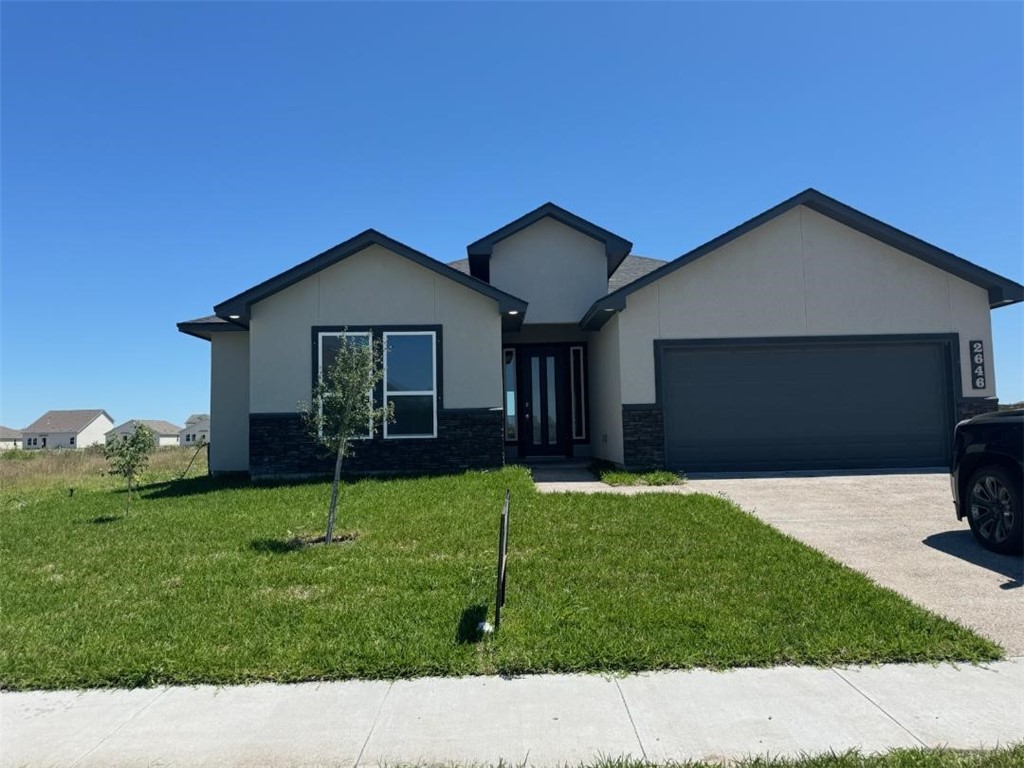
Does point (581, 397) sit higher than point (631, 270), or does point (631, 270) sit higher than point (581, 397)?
point (631, 270)

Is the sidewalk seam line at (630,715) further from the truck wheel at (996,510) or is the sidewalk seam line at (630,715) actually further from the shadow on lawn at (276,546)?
the truck wheel at (996,510)

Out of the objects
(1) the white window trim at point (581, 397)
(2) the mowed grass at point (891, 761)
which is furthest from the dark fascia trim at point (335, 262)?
(2) the mowed grass at point (891, 761)

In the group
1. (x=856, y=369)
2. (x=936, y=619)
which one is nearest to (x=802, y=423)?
(x=856, y=369)

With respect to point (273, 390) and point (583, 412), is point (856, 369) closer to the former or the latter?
point (583, 412)

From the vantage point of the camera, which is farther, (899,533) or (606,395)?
(606,395)

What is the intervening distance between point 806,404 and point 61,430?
94.4 m

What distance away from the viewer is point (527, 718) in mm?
3590

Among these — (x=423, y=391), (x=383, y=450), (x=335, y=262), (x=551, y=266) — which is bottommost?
(x=383, y=450)

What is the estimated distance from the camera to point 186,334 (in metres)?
14.7

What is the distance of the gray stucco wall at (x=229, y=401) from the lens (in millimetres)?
14617

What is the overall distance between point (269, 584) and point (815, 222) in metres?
12.0

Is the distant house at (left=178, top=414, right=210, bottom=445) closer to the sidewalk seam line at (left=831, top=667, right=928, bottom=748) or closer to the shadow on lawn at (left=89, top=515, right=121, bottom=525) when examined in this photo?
the shadow on lawn at (left=89, top=515, right=121, bottom=525)

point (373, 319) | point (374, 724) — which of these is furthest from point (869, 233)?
point (374, 724)

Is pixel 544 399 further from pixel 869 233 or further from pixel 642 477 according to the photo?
pixel 869 233
